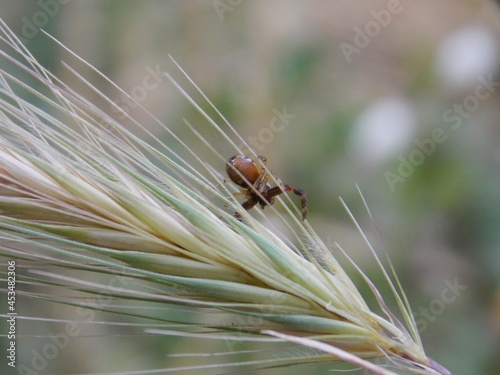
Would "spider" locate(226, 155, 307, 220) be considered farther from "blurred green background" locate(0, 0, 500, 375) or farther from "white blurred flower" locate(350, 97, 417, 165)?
"white blurred flower" locate(350, 97, 417, 165)

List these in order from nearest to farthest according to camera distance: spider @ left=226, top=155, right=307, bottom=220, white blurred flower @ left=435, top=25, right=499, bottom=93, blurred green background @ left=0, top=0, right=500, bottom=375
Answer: spider @ left=226, top=155, right=307, bottom=220, blurred green background @ left=0, top=0, right=500, bottom=375, white blurred flower @ left=435, top=25, right=499, bottom=93

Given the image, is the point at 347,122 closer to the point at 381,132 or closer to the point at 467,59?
the point at 381,132

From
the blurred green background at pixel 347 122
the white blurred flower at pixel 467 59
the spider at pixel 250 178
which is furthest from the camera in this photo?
the white blurred flower at pixel 467 59

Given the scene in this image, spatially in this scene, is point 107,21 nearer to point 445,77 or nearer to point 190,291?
point 445,77

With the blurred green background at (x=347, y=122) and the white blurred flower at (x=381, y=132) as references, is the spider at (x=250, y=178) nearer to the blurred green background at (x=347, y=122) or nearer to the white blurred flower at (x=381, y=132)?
the blurred green background at (x=347, y=122)

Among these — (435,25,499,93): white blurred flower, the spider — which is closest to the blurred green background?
(435,25,499,93): white blurred flower

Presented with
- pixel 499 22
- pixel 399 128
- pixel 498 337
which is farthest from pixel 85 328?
pixel 499 22

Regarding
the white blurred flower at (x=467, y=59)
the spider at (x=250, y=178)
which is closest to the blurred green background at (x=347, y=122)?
the white blurred flower at (x=467, y=59)

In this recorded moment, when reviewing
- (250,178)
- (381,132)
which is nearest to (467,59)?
(381,132)
